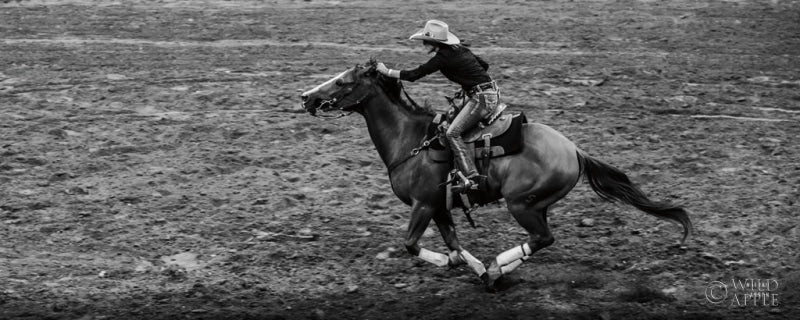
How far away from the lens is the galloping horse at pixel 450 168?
11297mm

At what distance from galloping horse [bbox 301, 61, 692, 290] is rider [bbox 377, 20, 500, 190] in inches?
11.2

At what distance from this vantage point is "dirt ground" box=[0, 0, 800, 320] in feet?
39.0

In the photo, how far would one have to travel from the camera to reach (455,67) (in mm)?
11305

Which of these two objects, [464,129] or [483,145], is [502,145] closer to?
[483,145]

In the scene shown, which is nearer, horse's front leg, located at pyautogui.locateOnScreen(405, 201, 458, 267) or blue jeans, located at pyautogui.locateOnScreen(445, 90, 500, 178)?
blue jeans, located at pyautogui.locateOnScreen(445, 90, 500, 178)

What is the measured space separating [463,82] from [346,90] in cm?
135

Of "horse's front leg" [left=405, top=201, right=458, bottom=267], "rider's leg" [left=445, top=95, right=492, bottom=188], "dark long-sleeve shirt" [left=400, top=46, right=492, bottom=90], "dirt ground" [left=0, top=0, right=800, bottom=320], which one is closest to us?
"dark long-sleeve shirt" [left=400, top=46, right=492, bottom=90]

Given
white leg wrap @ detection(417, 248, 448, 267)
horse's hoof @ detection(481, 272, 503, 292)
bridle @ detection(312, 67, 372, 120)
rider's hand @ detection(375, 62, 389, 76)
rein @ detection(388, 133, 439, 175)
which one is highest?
rider's hand @ detection(375, 62, 389, 76)

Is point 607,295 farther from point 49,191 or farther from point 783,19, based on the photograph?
point 783,19

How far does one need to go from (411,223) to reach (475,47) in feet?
30.3

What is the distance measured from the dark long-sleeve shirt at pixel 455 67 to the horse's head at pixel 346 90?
1.74 feet

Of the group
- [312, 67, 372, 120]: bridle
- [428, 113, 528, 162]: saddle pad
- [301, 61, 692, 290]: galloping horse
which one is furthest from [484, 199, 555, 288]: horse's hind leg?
[312, 67, 372, 120]: bridle

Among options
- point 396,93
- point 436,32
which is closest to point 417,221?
point 396,93

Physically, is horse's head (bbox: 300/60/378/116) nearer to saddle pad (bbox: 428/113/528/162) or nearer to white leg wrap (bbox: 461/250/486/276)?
saddle pad (bbox: 428/113/528/162)
